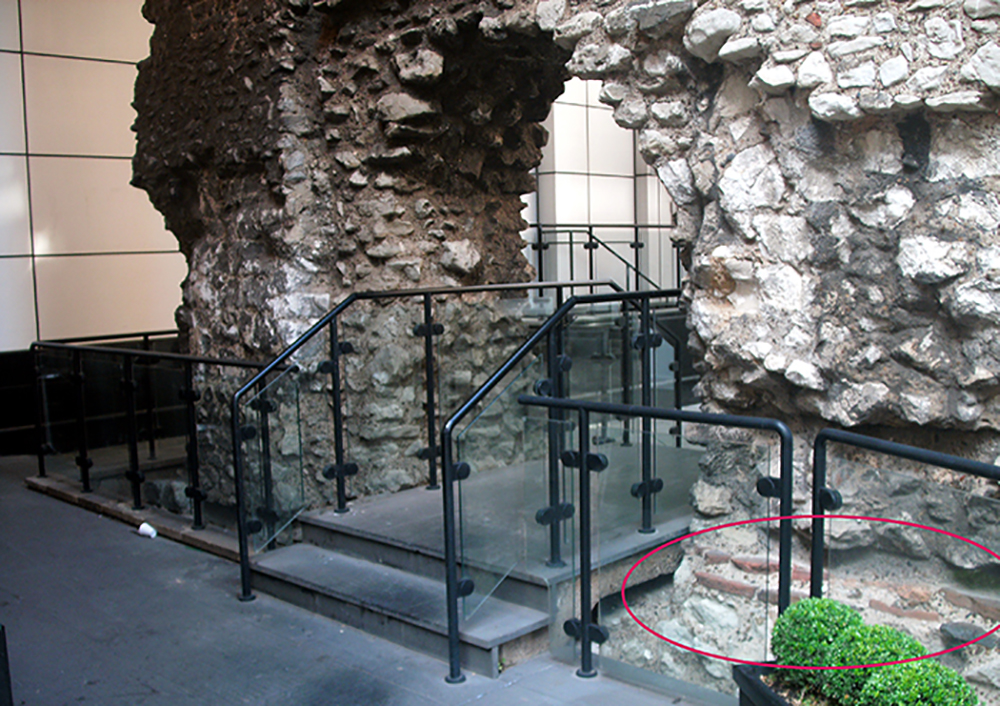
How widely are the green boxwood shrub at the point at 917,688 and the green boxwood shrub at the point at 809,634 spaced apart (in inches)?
6.2

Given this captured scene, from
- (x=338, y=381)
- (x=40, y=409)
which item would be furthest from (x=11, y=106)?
(x=338, y=381)

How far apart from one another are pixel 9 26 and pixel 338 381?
5.33 m

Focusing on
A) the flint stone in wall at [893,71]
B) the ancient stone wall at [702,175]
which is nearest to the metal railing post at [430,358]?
the ancient stone wall at [702,175]

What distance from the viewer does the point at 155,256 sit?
8.55 metres

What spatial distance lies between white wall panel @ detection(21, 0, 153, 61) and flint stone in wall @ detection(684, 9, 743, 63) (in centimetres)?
647

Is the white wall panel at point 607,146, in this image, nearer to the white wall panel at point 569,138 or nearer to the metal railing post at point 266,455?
the white wall panel at point 569,138

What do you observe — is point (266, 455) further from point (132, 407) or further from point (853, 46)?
point (853, 46)

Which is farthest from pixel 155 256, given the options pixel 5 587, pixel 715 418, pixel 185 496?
pixel 715 418

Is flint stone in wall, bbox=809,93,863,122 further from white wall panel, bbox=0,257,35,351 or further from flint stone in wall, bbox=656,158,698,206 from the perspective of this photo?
white wall panel, bbox=0,257,35,351

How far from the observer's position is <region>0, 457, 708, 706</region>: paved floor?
3.16 meters

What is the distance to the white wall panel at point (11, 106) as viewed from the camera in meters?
7.58

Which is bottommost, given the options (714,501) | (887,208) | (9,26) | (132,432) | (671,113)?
(132,432)

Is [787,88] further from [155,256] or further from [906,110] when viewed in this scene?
[155,256]

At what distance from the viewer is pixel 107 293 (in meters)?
8.23
